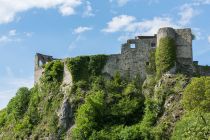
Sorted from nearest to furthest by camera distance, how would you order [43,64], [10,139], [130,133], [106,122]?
[130,133] < [106,122] < [10,139] < [43,64]

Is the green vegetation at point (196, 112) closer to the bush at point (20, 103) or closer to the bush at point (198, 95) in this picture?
the bush at point (198, 95)

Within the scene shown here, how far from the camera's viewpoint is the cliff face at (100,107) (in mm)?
74250

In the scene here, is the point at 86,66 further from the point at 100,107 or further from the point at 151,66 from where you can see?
the point at 151,66

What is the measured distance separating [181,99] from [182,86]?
79.5 inches

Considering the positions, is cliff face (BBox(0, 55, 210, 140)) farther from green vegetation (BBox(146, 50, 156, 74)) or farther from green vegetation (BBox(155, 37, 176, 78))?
green vegetation (BBox(155, 37, 176, 78))

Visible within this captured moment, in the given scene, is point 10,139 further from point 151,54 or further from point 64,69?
point 151,54

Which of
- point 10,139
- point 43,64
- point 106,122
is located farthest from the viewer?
point 43,64

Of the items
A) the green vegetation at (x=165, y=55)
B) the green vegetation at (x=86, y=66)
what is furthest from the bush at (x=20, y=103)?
the green vegetation at (x=165, y=55)

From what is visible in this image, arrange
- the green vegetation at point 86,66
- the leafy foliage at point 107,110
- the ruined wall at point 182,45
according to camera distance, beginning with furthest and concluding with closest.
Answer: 1. the green vegetation at point 86,66
2. the ruined wall at point 182,45
3. the leafy foliage at point 107,110

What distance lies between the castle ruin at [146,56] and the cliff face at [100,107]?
94cm

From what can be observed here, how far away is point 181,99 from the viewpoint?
77250mm

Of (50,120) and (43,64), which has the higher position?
(43,64)

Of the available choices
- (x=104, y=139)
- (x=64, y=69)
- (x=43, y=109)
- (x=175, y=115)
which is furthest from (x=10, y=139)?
(x=175, y=115)

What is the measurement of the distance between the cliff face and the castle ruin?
36.9 inches
